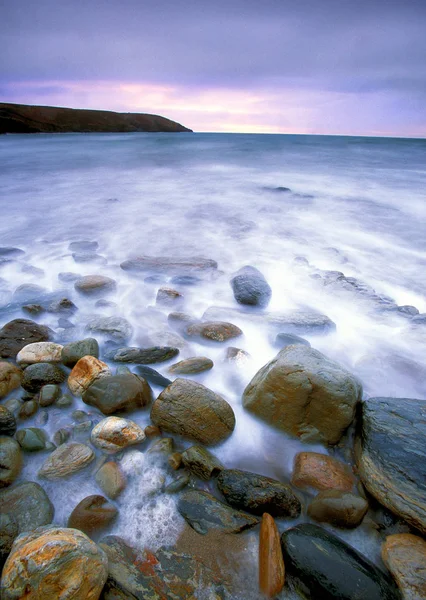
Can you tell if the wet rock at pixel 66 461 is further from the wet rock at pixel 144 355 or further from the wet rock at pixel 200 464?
the wet rock at pixel 144 355

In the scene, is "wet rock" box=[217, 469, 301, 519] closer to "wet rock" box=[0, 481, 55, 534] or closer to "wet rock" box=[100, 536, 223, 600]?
"wet rock" box=[100, 536, 223, 600]

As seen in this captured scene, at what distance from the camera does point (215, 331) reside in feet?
10.0

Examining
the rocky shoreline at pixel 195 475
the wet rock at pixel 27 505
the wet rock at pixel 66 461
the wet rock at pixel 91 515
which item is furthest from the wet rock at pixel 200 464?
the wet rock at pixel 27 505

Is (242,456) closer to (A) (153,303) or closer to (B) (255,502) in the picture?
(B) (255,502)

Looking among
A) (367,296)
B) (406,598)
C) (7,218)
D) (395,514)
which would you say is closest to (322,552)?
(406,598)

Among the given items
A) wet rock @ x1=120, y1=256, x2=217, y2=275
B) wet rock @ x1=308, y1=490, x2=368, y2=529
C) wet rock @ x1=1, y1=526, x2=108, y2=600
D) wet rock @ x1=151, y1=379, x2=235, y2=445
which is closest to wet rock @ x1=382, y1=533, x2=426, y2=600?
wet rock @ x1=308, y1=490, x2=368, y2=529

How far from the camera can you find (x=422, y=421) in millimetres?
1961

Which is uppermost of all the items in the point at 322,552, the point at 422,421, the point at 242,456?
the point at 422,421

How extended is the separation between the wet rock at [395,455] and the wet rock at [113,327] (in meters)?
1.98

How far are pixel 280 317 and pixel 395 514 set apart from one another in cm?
198

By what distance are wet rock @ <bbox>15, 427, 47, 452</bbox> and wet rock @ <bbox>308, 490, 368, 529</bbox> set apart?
1.51m

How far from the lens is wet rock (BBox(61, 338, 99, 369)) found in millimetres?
2557

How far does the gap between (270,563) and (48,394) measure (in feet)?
5.35

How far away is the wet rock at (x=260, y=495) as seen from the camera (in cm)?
170
